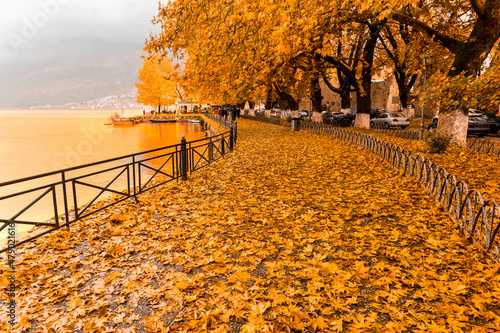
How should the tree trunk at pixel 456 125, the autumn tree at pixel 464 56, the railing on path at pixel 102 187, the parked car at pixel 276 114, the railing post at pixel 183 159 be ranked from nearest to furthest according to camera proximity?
the railing on path at pixel 102 187
the autumn tree at pixel 464 56
the railing post at pixel 183 159
the tree trunk at pixel 456 125
the parked car at pixel 276 114

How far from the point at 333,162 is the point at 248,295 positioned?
9.39 m

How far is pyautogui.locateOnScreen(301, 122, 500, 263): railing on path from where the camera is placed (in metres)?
4.57

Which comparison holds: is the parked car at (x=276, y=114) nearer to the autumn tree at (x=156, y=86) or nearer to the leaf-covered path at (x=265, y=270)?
the autumn tree at (x=156, y=86)

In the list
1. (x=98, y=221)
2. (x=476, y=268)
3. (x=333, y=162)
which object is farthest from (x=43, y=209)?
(x=476, y=268)

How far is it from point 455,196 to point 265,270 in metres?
4.39

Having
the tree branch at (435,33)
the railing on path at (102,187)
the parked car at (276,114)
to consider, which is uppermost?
the tree branch at (435,33)

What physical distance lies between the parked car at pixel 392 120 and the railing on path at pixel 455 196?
13.7 m

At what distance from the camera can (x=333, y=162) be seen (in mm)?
12414

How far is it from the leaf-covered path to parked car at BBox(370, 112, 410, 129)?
856 inches

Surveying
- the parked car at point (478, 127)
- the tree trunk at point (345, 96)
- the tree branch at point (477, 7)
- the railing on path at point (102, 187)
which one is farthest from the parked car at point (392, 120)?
the railing on path at point (102, 187)

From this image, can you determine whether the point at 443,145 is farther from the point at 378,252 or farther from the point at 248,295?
the point at 248,295

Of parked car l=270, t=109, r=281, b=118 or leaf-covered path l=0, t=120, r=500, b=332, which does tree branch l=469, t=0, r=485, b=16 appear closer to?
leaf-covered path l=0, t=120, r=500, b=332

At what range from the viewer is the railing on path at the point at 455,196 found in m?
4.57

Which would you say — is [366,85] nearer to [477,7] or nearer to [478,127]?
[478,127]
